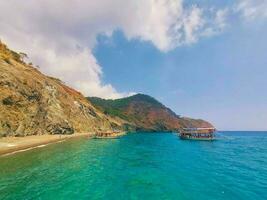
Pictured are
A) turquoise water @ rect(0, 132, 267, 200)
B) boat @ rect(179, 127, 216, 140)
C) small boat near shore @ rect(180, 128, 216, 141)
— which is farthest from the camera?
boat @ rect(179, 127, 216, 140)

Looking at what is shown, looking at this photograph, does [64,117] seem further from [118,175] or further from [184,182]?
[184,182]

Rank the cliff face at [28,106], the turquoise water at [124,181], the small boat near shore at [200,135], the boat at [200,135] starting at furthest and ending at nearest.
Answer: the boat at [200,135], the small boat near shore at [200,135], the cliff face at [28,106], the turquoise water at [124,181]

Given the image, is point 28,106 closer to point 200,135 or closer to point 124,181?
point 124,181

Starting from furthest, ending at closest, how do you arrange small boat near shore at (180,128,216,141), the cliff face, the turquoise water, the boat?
the boat → small boat near shore at (180,128,216,141) → the cliff face → the turquoise water

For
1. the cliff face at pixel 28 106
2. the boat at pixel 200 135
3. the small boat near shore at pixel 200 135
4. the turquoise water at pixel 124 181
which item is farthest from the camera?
the boat at pixel 200 135

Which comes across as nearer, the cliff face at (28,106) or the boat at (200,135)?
the cliff face at (28,106)

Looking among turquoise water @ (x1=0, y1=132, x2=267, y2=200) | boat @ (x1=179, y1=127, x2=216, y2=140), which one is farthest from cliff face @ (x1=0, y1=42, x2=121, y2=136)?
boat @ (x1=179, y1=127, x2=216, y2=140)

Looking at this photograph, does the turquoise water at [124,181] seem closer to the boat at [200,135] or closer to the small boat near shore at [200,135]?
the small boat near shore at [200,135]

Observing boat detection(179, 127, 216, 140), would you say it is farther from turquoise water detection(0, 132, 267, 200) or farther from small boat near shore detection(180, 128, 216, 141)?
turquoise water detection(0, 132, 267, 200)

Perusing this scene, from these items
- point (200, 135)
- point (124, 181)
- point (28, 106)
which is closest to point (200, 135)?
point (200, 135)

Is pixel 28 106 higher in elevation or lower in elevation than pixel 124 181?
higher

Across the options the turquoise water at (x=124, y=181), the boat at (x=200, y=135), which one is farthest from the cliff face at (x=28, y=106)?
the boat at (x=200, y=135)

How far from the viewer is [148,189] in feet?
76.3

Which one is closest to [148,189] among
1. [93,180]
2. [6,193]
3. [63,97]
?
[93,180]
